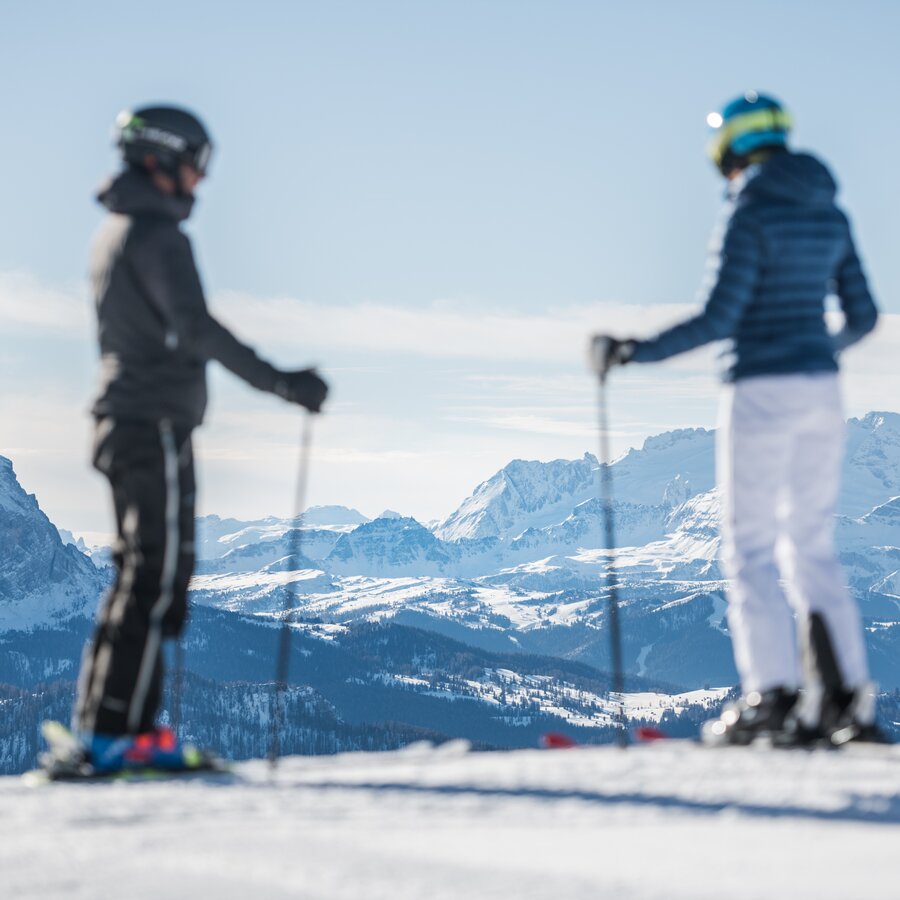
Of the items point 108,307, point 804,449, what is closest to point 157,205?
point 108,307

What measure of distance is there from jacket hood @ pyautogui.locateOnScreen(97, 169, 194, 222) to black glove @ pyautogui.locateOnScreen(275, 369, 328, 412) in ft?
3.01

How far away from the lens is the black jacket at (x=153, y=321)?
18.7ft

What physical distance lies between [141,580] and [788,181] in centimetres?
342

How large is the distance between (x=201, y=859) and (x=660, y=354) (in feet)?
11.2

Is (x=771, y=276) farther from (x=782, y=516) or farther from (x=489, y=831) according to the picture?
(x=489, y=831)

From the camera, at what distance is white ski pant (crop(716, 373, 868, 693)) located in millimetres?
5820

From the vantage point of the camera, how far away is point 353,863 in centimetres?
327

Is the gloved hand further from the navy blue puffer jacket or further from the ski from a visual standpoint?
the ski

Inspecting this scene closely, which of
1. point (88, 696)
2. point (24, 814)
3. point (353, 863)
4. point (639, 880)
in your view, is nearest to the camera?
point (639, 880)

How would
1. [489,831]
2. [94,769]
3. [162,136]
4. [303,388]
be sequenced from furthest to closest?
[162,136]
[303,388]
[94,769]
[489,831]

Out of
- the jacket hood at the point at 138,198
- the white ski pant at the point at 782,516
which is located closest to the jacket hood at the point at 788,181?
the white ski pant at the point at 782,516

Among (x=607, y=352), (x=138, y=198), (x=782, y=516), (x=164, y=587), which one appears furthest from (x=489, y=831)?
(x=138, y=198)

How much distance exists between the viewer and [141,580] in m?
5.64

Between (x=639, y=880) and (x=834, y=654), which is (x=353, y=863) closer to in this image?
(x=639, y=880)
